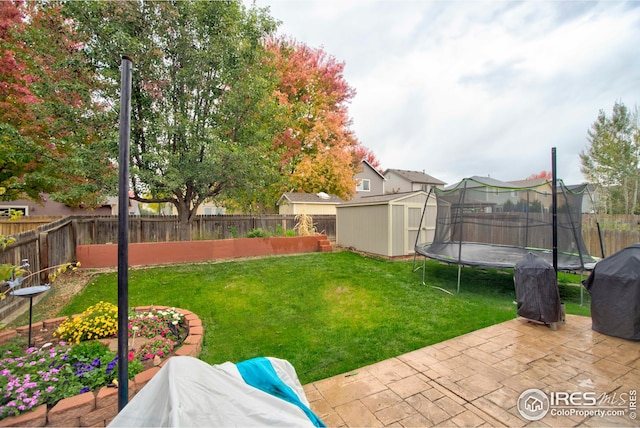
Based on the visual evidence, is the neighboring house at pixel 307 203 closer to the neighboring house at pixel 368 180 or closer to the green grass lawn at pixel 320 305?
the neighboring house at pixel 368 180

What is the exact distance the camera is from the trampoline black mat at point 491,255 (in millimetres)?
4996

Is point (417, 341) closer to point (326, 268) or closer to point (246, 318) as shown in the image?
point (246, 318)

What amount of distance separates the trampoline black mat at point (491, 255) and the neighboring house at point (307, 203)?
9281 mm

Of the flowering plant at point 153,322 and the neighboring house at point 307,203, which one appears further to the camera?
the neighboring house at point 307,203

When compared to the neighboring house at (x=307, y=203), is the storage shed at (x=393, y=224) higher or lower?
lower

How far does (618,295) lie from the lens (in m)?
3.27

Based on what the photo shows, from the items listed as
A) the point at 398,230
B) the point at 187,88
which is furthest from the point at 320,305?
the point at 187,88

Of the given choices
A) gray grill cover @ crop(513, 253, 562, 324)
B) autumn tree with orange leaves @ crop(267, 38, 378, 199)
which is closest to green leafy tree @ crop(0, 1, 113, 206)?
autumn tree with orange leaves @ crop(267, 38, 378, 199)

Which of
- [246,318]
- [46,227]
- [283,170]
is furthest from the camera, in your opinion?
[283,170]

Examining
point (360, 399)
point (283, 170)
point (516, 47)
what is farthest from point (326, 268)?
point (283, 170)

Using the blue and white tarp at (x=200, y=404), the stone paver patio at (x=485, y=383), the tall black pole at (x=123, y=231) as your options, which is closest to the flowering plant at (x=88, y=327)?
the tall black pole at (x=123, y=231)

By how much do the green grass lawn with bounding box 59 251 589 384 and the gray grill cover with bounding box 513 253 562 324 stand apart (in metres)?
0.41

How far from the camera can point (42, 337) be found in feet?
9.35

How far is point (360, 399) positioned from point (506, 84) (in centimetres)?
790
